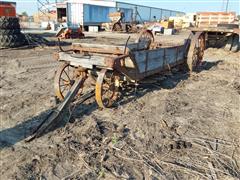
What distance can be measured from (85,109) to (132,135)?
132 cm

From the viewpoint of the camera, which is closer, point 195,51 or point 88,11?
point 195,51

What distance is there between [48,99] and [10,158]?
2.28 m

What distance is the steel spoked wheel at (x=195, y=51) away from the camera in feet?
26.2

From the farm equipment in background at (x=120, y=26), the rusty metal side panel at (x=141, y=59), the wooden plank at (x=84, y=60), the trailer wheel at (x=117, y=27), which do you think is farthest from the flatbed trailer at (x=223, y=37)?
the trailer wheel at (x=117, y=27)

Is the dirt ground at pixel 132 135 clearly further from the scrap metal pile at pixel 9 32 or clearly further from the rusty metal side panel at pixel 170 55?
the scrap metal pile at pixel 9 32

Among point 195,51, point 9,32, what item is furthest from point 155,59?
point 9,32

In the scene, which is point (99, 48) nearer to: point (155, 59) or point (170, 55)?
point (155, 59)

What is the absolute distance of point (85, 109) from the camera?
5332 millimetres

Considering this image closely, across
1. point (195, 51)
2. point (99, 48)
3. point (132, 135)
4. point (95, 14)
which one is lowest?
point (132, 135)

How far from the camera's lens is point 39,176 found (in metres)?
3.34

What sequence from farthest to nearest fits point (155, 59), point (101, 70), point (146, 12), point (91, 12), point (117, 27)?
point (146, 12) < point (91, 12) < point (117, 27) < point (155, 59) < point (101, 70)

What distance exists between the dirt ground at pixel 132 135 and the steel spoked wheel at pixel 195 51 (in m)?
1.01

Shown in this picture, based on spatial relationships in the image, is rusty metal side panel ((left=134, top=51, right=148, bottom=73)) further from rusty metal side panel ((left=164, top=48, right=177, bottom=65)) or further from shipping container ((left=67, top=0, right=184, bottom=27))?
shipping container ((left=67, top=0, right=184, bottom=27))

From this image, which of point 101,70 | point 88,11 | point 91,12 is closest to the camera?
point 101,70
